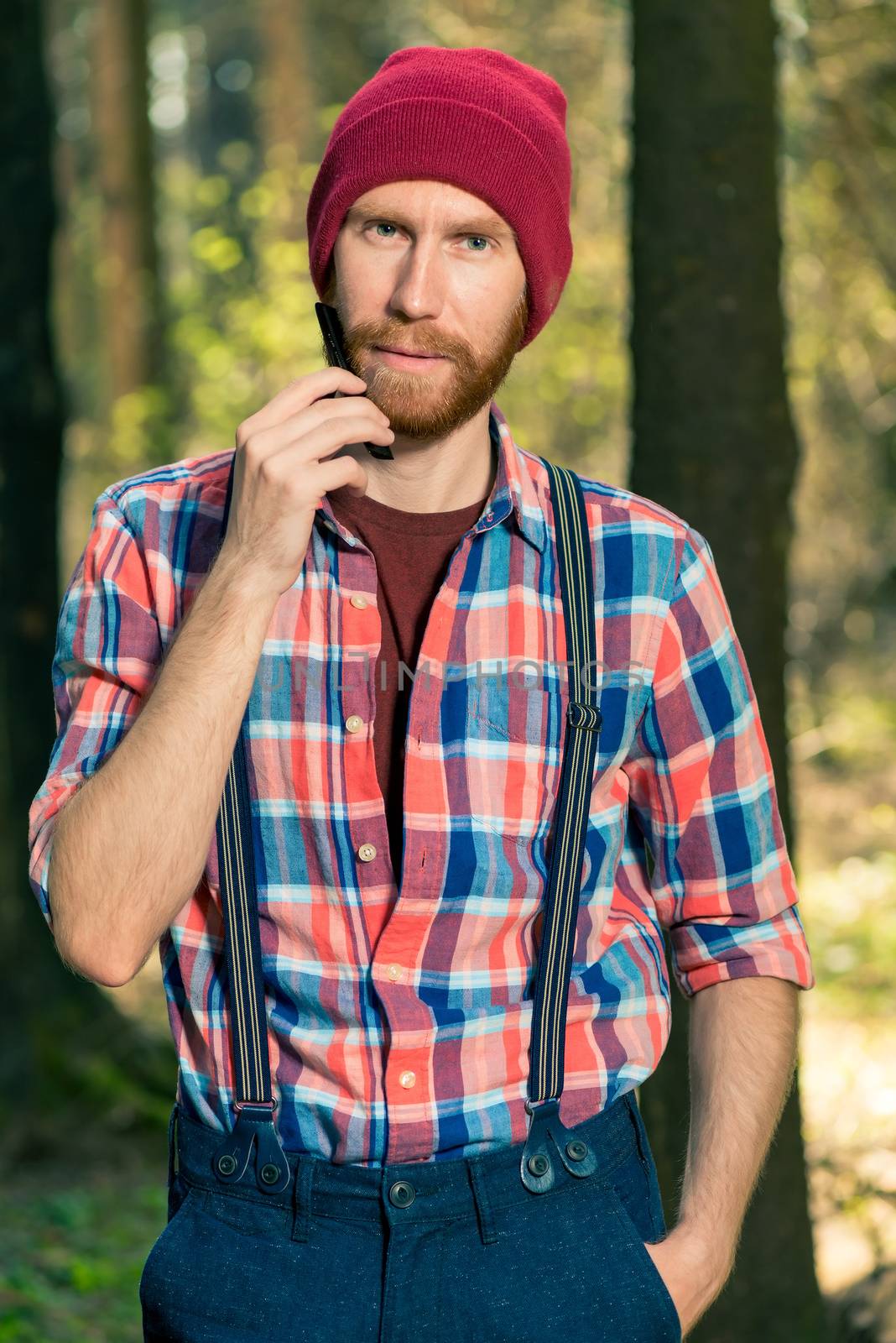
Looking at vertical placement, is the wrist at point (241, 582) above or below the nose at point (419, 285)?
below

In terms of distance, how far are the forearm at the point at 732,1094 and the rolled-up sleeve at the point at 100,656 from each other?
1044 mm

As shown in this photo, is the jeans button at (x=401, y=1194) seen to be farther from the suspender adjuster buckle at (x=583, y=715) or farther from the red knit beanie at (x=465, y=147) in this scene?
the red knit beanie at (x=465, y=147)

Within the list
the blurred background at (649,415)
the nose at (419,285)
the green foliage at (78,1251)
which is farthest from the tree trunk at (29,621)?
the nose at (419,285)

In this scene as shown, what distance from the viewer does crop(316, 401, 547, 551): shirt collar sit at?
2283mm

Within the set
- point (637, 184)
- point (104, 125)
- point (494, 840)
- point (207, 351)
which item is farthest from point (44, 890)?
point (104, 125)

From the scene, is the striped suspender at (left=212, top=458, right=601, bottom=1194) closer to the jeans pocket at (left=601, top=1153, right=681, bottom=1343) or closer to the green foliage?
the jeans pocket at (left=601, top=1153, right=681, bottom=1343)

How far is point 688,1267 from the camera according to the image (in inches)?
88.7

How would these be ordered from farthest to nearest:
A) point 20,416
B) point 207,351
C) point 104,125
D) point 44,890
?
point 104,125, point 207,351, point 20,416, point 44,890

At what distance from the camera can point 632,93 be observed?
3641mm

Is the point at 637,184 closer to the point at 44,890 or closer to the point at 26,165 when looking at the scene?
the point at 44,890

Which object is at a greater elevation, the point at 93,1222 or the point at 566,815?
the point at 566,815

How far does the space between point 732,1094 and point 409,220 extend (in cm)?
143

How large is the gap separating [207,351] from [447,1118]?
345 inches

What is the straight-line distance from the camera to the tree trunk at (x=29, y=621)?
248 inches
